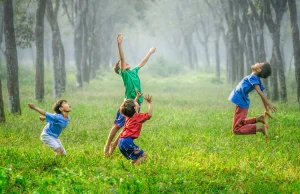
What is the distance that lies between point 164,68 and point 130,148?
41195 millimetres

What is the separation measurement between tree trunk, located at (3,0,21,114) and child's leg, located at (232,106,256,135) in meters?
7.07

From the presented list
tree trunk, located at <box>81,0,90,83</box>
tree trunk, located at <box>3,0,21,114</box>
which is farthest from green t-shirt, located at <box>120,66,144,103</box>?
tree trunk, located at <box>81,0,90,83</box>

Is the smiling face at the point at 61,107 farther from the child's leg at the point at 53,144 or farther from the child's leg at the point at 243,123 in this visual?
the child's leg at the point at 243,123

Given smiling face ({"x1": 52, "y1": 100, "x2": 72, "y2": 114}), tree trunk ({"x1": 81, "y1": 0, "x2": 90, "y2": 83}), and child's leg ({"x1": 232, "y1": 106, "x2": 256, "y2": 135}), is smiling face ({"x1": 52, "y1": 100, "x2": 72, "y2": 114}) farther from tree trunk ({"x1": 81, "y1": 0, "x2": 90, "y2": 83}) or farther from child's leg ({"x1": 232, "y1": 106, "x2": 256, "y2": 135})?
tree trunk ({"x1": 81, "y1": 0, "x2": 90, "y2": 83})

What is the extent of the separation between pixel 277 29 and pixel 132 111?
11947mm

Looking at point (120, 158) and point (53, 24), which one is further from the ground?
point (53, 24)

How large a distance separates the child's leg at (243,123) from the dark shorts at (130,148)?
312 cm

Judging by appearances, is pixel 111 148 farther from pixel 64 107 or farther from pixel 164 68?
pixel 164 68

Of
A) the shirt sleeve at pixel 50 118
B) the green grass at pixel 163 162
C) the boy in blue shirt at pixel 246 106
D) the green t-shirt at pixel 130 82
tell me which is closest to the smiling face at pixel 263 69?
the boy in blue shirt at pixel 246 106

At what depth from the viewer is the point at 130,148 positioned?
242 inches

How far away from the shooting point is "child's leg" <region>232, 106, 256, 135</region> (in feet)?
27.3

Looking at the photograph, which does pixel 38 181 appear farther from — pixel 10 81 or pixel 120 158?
pixel 10 81

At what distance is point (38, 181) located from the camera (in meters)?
5.09

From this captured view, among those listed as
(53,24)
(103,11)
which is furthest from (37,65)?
(103,11)
